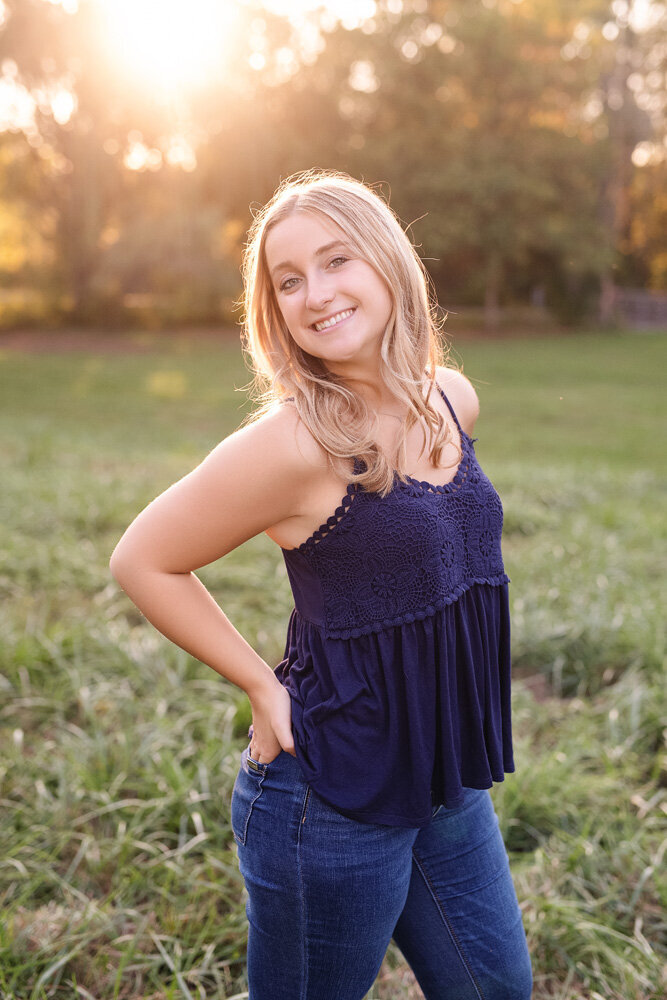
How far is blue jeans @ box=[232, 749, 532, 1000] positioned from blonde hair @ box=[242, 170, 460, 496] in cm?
59

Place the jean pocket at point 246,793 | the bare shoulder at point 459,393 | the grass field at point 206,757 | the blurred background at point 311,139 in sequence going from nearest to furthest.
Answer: the jean pocket at point 246,793, the bare shoulder at point 459,393, the grass field at point 206,757, the blurred background at point 311,139

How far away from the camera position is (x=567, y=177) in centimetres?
2688

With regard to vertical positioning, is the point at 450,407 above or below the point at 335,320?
below

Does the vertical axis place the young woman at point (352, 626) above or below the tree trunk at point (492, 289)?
above

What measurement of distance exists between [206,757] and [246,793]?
148cm

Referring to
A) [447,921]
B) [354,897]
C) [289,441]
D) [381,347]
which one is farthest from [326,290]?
[447,921]

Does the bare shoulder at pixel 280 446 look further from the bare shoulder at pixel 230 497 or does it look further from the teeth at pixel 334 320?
the teeth at pixel 334 320

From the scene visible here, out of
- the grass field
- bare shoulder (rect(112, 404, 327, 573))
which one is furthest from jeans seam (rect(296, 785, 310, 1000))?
the grass field

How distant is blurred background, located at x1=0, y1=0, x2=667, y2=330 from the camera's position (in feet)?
73.9

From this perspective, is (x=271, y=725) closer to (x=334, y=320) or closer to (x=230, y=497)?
(x=230, y=497)

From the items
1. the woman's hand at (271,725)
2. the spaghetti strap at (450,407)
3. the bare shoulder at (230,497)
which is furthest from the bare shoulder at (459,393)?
the woman's hand at (271,725)

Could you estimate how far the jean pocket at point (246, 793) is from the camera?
1.57 m

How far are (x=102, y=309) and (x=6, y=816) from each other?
2483 centimetres

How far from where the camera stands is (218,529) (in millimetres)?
1490
